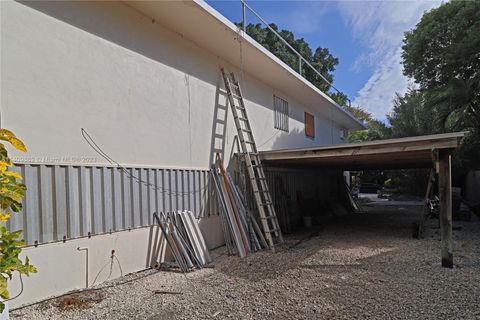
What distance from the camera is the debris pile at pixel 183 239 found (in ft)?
20.4

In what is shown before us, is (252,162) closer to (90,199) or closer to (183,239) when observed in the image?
(183,239)

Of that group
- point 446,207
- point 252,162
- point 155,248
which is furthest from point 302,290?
point 252,162

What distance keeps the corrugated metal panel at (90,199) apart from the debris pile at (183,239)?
224mm

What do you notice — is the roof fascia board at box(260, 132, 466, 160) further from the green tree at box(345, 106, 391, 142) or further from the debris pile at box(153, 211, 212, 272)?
the green tree at box(345, 106, 391, 142)

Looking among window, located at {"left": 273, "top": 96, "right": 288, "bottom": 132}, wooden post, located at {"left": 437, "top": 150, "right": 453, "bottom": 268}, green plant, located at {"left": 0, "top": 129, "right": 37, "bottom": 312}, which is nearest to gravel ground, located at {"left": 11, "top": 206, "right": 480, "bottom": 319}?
wooden post, located at {"left": 437, "top": 150, "right": 453, "bottom": 268}

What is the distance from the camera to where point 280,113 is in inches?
471

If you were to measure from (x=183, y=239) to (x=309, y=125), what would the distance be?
9.84 meters

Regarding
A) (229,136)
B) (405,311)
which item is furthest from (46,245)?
(229,136)

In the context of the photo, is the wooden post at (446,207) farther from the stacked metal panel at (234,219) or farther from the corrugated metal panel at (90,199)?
the corrugated metal panel at (90,199)

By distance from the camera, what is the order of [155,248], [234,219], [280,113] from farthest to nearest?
1. [280,113]
2. [234,219]
3. [155,248]

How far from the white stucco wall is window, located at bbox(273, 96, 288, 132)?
140 inches

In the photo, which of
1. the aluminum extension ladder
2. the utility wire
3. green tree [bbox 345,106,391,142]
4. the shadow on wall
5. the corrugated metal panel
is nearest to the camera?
the corrugated metal panel

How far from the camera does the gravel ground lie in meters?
4.07

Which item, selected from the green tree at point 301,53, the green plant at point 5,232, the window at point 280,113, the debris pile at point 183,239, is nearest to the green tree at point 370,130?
the green tree at point 301,53
